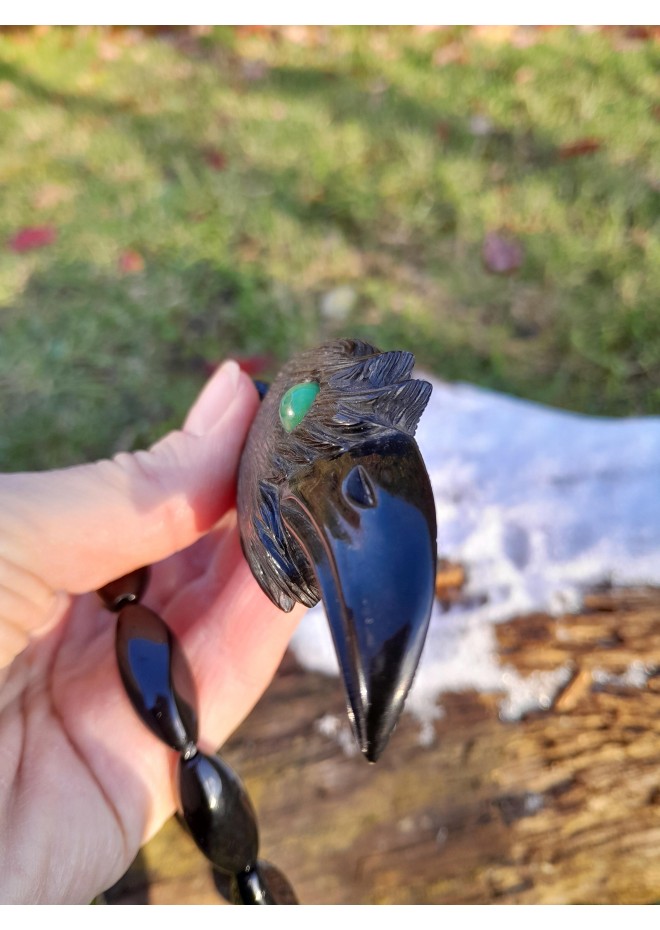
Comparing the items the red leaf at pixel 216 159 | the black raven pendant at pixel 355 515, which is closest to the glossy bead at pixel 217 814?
the black raven pendant at pixel 355 515

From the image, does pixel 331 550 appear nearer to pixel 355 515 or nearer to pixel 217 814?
pixel 355 515

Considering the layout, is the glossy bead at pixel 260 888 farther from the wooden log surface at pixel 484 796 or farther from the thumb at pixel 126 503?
the thumb at pixel 126 503

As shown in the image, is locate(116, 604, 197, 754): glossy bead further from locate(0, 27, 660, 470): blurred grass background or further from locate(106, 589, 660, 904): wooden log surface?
locate(0, 27, 660, 470): blurred grass background

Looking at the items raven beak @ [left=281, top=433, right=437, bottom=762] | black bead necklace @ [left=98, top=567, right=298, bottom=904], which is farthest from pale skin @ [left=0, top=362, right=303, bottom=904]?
raven beak @ [left=281, top=433, right=437, bottom=762]

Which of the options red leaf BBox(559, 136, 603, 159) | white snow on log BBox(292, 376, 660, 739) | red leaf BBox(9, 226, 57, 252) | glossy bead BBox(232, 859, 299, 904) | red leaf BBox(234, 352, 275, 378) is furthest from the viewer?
red leaf BBox(559, 136, 603, 159)

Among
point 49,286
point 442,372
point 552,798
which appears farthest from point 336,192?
point 552,798
